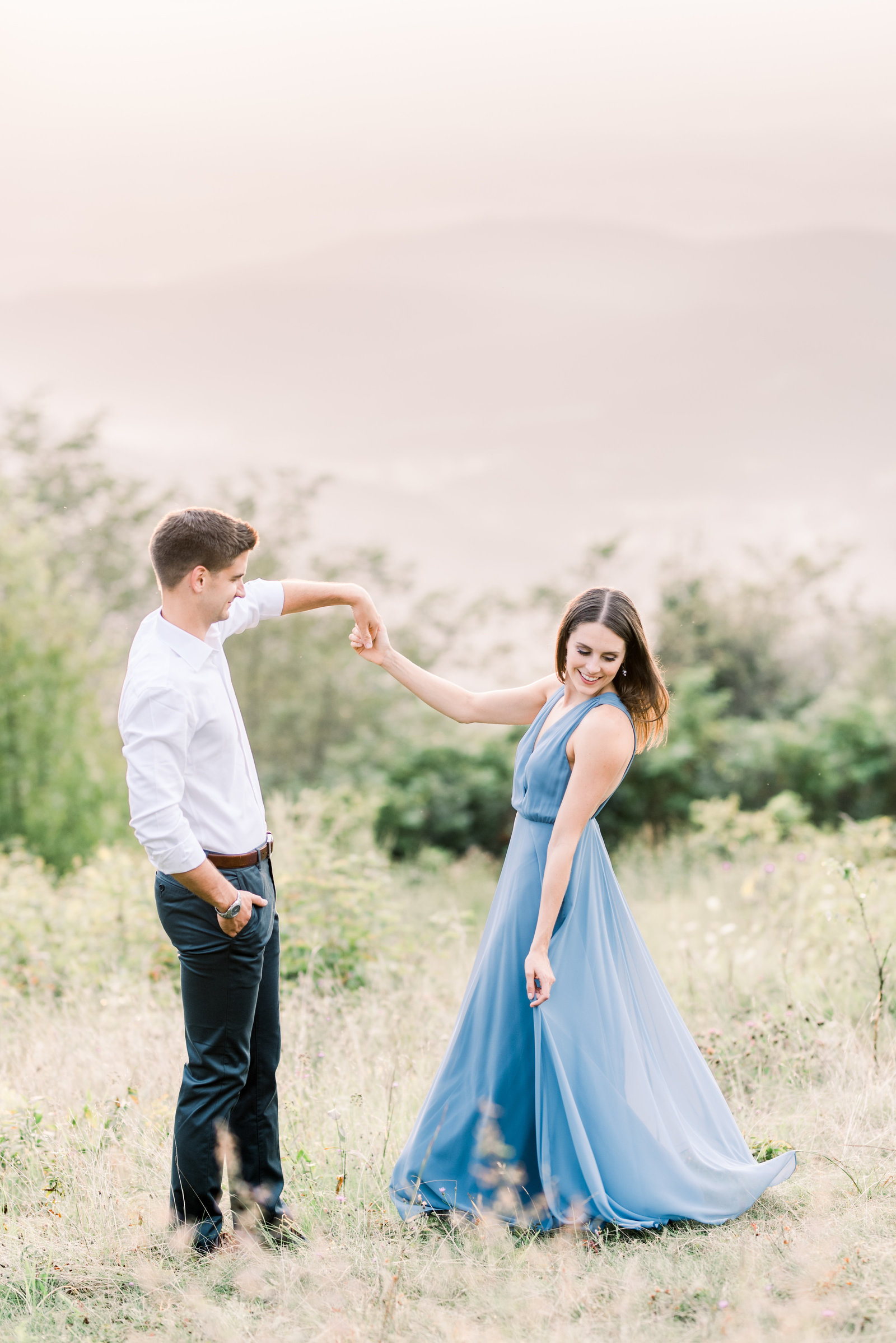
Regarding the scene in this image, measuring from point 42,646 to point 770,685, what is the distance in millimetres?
9686

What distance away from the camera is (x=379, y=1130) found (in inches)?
149

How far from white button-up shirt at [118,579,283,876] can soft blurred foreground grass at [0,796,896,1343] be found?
1267 mm

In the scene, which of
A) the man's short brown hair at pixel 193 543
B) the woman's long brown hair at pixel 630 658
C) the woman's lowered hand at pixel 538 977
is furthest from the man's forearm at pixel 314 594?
the woman's lowered hand at pixel 538 977

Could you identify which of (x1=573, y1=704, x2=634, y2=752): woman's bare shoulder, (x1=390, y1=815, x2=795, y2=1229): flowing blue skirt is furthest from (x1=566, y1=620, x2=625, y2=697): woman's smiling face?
(x1=390, y1=815, x2=795, y2=1229): flowing blue skirt

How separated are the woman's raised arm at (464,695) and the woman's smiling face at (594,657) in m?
0.31

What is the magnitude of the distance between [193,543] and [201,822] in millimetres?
815

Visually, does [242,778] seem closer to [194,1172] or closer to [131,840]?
[194,1172]

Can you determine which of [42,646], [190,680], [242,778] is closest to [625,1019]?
[242,778]

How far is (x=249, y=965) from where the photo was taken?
2973mm

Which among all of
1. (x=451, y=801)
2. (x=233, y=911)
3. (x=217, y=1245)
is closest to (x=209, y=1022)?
(x=233, y=911)

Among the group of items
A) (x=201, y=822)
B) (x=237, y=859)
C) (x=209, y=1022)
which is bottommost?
(x=209, y=1022)

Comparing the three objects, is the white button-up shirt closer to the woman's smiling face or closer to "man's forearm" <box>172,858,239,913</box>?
"man's forearm" <box>172,858,239,913</box>

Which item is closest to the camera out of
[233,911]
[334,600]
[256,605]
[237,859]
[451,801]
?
[233,911]

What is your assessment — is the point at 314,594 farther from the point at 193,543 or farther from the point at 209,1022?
the point at 209,1022
